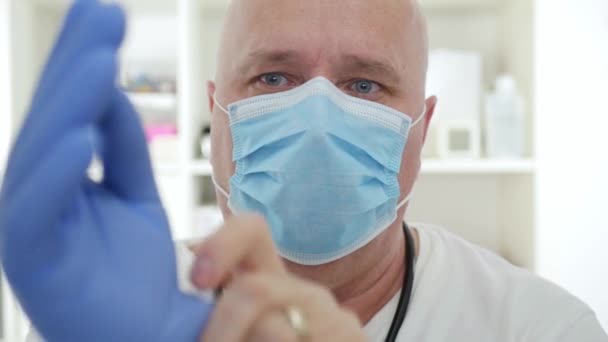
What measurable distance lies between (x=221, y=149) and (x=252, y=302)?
50 cm

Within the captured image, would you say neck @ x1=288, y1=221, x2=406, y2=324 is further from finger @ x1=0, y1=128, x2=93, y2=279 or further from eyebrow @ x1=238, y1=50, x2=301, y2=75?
finger @ x1=0, y1=128, x2=93, y2=279

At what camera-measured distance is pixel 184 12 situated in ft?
4.46

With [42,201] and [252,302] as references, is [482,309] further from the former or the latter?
[42,201]

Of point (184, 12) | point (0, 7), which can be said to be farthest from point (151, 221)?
point (0, 7)

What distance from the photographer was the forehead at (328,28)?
74 centimetres

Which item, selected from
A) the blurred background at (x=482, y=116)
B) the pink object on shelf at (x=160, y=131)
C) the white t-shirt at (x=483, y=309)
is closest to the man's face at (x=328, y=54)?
the white t-shirt at (x=483, y=309)

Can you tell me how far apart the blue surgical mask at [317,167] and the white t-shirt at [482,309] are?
14 cm

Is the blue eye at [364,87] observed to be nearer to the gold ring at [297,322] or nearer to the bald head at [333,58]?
the bald head at [333,58]

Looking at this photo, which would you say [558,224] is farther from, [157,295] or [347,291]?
[157,295]

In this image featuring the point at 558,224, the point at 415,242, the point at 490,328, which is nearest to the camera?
the point at 490,328

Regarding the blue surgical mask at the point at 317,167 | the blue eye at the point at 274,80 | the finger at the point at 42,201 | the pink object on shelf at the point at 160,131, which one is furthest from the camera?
the pink object on shelf at the point at 160,131

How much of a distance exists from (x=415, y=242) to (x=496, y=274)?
0.45 feet

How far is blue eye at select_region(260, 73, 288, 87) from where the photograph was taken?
77 cm

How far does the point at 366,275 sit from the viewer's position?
31.0 inches
